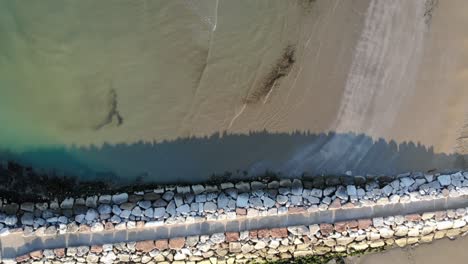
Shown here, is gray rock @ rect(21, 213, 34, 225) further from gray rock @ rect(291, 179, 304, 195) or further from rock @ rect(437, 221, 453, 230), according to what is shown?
rock @ rect(437, 221, 453, 230)

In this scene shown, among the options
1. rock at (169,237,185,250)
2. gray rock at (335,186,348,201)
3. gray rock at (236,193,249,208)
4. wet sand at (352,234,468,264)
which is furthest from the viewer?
wet sand at (352,234,468,264)

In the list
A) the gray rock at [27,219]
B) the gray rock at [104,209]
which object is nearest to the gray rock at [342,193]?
the gray rock at [104,209]

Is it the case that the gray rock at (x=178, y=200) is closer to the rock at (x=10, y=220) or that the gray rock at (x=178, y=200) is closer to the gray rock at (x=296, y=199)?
the gray rock at (x=296, y=199)

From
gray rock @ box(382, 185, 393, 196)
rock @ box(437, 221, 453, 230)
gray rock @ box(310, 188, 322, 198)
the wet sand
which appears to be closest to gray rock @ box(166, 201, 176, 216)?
gray rock @ box(310, 188, 322, 198)

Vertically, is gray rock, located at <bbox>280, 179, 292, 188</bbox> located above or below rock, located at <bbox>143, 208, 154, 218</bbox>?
above

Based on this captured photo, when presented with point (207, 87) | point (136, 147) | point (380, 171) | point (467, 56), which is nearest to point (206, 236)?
point (136, 147)

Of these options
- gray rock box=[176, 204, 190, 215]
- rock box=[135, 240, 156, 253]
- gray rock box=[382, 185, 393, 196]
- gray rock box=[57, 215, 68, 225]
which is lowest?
rock box=[135, 240, 156, 253]

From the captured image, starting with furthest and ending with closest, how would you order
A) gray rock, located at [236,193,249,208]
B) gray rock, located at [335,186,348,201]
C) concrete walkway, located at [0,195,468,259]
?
gray rock, located at [335,186,348,201] < gray rock, located at [236,193,249,208] < concrete walkway, located at [0,195,468,259]
